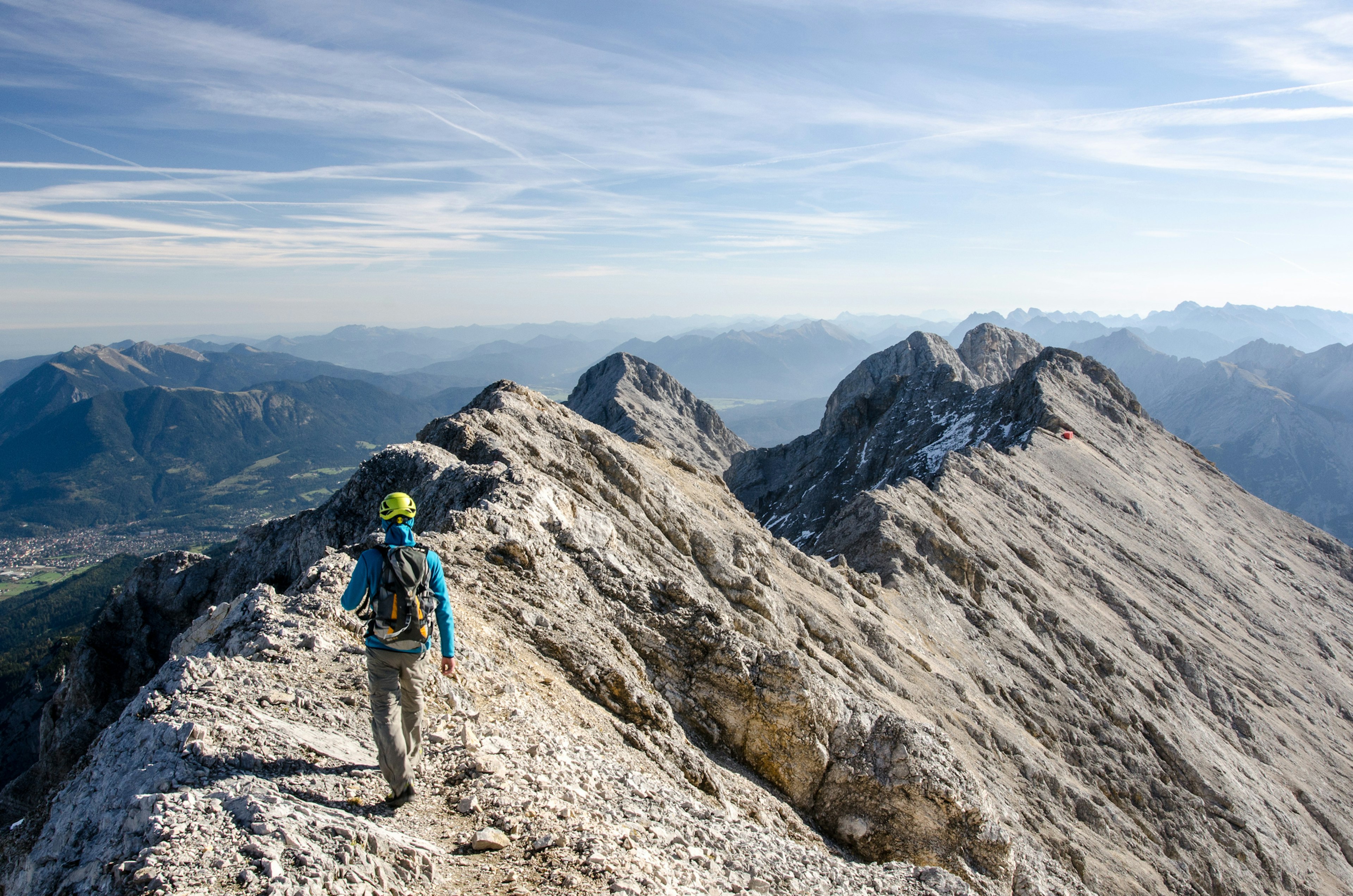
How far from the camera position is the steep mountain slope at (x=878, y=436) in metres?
76.0

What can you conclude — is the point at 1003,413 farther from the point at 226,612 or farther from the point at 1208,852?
the point at 226,612

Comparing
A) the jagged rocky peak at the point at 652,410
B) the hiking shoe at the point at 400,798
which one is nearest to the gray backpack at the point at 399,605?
the hiking shoe at the point at 400,798

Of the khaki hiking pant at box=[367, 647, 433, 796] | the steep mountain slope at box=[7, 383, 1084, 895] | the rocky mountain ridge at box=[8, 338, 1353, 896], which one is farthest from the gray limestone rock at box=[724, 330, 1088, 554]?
the khaki hiking pant at box=[367, 647, 433, 796]

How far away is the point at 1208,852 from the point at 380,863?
39.3 meters

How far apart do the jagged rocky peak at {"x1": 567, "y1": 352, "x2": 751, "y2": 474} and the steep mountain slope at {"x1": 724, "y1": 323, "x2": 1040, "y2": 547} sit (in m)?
12.5

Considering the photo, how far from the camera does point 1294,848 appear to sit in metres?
35.5

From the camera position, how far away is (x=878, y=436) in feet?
288

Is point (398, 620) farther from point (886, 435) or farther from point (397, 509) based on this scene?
point (886, 435)

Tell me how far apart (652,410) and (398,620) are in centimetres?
10712

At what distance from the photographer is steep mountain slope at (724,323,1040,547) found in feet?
249

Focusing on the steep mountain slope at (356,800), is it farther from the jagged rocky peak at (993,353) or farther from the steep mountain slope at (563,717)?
the jagged rocky peak at (993,353)

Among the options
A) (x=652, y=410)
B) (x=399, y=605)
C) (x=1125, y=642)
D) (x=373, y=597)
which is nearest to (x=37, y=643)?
(x=652, y=410)

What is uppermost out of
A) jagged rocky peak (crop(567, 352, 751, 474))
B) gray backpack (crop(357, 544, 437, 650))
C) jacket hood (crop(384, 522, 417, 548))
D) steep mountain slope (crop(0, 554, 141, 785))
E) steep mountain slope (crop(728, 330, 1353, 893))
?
jacket hood (crop(384, 522, 417, 548))

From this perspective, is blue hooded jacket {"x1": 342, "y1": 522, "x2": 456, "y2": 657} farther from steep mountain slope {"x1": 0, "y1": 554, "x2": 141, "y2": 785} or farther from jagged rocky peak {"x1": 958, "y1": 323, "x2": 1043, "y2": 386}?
jagged rocky peak {"x1": 958, "y1": 323, "x2": 1043, "y2": 386}
